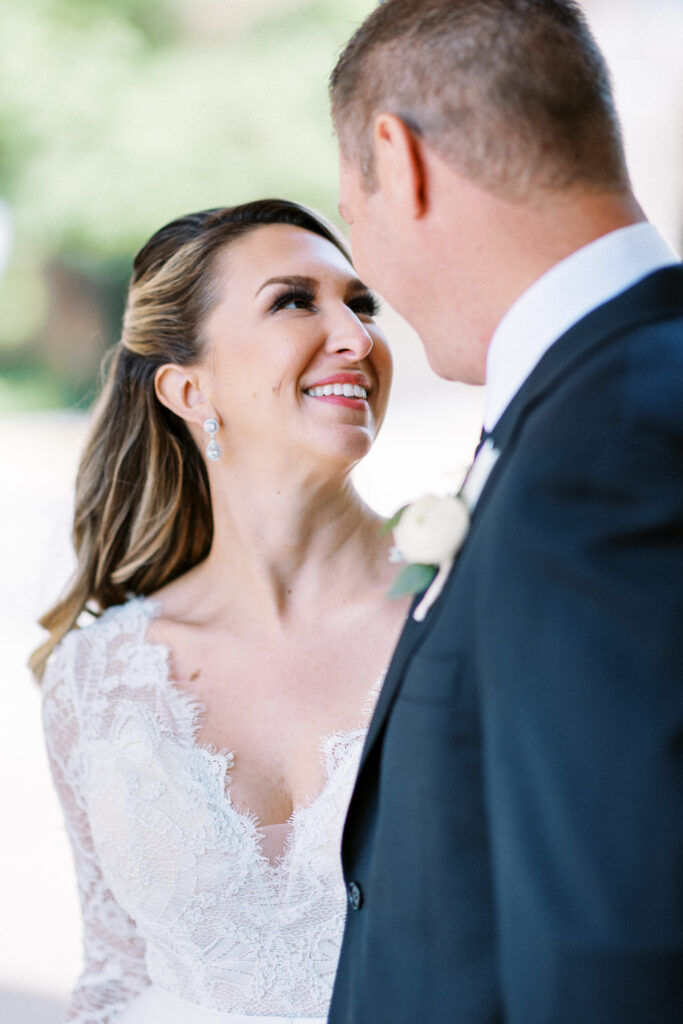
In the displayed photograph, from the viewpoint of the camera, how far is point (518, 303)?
1.16 m

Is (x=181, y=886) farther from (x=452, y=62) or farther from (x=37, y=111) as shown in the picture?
(x=37, y=111)

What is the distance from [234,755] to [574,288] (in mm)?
1456

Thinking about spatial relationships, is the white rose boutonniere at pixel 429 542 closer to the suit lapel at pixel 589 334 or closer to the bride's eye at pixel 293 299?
the suit lapel at pixel 589 334

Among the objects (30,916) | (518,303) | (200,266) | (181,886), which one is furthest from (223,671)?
(30,916)

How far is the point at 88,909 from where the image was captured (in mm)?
2492

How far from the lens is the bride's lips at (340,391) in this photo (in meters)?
2.31

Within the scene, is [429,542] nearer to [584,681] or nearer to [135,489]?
[584,681]

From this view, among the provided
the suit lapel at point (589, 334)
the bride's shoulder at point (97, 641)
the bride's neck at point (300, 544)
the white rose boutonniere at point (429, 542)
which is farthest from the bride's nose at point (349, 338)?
the suit lapel at point (589, 334)

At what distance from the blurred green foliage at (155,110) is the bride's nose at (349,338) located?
7.01 m

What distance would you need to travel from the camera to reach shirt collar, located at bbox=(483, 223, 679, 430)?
112cm

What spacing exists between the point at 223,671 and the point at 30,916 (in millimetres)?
2808

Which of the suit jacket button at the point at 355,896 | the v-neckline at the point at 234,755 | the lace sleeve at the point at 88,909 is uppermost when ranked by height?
the suit jacket button at the point at 355,896

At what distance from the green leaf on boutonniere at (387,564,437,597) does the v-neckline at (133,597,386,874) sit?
851 millimetres

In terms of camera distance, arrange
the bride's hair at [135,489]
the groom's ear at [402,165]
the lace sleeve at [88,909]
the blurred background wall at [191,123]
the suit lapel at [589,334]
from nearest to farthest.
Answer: the suit lapel at [589,334] → the groom's ear at [402,165] → the lace sleeve at [88,909] → the bride's hair at [135,489] → the blurred background wall at [191,123]
